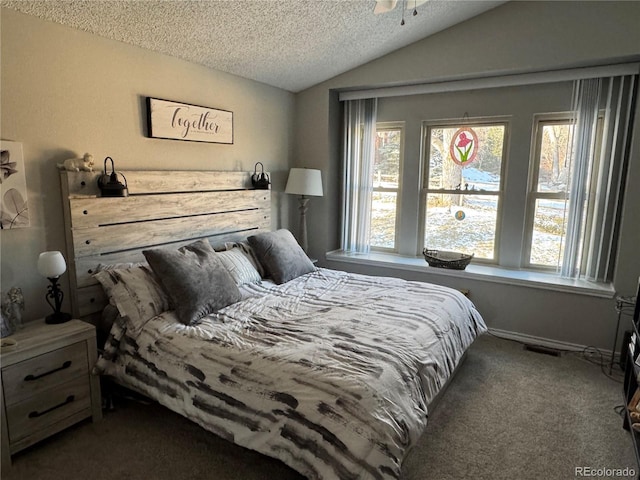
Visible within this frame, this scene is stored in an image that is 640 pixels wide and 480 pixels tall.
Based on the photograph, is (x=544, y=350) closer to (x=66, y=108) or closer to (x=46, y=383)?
(x=46, y=383)

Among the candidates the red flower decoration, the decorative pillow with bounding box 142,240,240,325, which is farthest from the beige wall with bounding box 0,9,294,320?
the red flower decoration

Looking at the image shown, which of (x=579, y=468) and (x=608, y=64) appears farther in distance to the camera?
(x=608, y=64)

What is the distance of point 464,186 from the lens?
13.6 feet

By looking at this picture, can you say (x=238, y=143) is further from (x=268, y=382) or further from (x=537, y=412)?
(x=537, y=412)

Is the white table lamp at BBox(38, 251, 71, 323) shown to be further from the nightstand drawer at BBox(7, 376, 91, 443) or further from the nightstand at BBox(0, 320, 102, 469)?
the nightstand drawer at BBox(7, 376, 91, 443)

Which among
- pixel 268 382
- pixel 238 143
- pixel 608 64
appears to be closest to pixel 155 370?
pixel 268 382

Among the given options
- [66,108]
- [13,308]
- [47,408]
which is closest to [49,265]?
[13,308]

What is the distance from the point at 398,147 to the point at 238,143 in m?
1.74

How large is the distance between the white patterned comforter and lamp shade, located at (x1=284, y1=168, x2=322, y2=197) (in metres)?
1.48

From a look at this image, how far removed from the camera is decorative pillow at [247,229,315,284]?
11.0ft

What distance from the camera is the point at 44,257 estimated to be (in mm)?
2230

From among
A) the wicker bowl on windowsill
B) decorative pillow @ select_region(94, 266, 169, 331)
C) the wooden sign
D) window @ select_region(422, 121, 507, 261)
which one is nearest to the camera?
decorative pillow @ select_region(94, 266, 169, 331)

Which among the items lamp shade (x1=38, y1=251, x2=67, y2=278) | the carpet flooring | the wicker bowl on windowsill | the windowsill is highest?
lamp shade (x1=38, y1=251, x2=67, y2=278)

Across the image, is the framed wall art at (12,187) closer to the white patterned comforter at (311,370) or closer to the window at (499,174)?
the white patterned comforter at (311,370)
